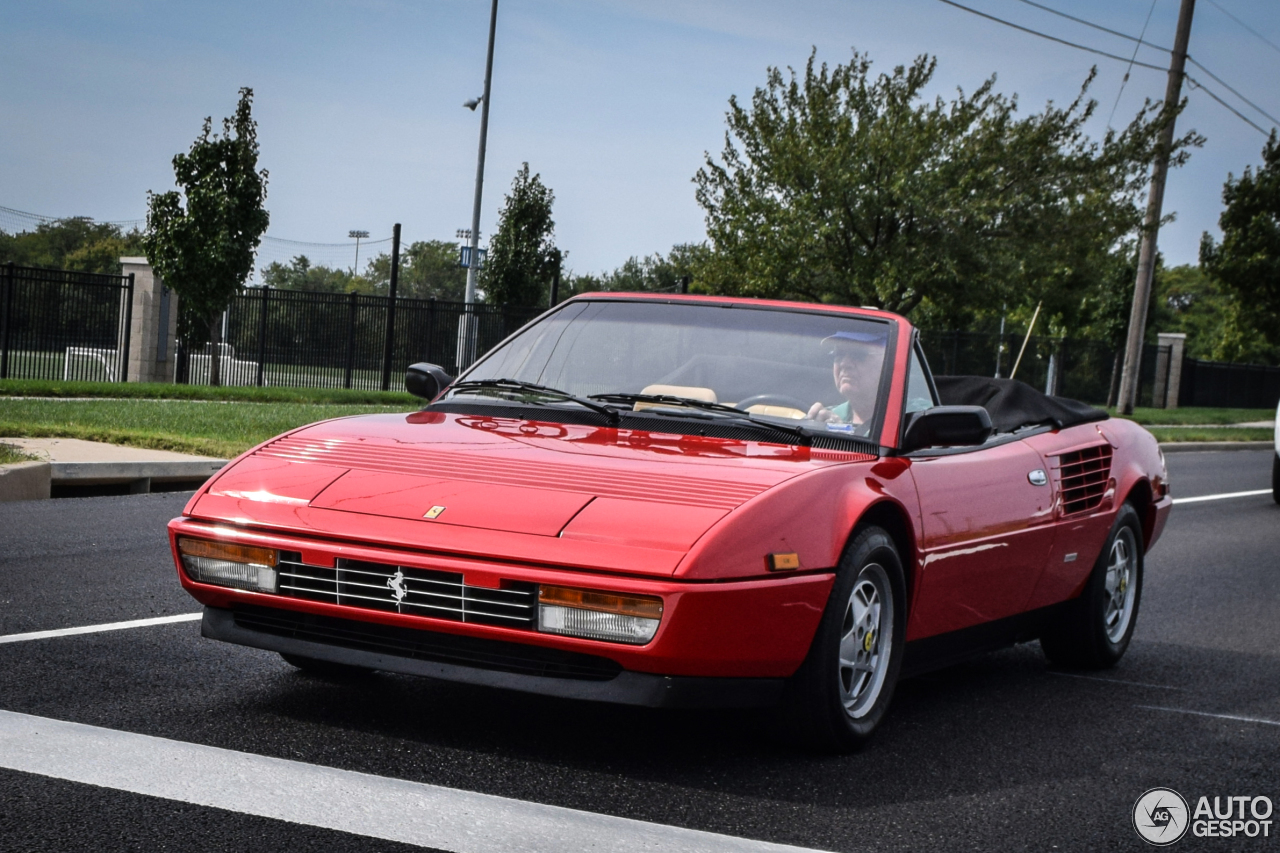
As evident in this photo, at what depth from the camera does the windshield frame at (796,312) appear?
4.82 meters

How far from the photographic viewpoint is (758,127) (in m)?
27.8

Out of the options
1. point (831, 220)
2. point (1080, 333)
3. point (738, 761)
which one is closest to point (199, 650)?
point (738, 761)

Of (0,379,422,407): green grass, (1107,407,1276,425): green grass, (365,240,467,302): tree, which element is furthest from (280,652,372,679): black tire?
(365,240,467,302): tree

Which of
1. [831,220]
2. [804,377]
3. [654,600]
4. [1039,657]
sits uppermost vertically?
[831,220]

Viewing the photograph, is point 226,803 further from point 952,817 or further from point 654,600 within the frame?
point 952,817

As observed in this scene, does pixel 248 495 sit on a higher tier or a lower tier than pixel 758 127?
lower

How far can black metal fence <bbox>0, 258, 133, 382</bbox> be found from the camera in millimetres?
23328

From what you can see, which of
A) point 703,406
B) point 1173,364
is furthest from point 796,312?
point 1173,364

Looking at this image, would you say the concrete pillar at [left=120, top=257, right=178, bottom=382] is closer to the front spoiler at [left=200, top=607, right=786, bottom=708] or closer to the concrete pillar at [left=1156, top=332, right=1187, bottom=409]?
the front spoiler at [left=200, top=607, right=786, bottom=708]

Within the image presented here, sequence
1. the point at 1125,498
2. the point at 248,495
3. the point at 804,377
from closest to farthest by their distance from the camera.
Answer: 1. the point at 248,495
2. the point at 804,377
3. the point at 1125,498

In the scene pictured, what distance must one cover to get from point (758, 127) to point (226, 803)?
25.4m

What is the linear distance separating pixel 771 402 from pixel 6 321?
2056 cm

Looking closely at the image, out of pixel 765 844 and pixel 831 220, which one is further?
pixel 831 220

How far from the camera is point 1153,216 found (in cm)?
2886
